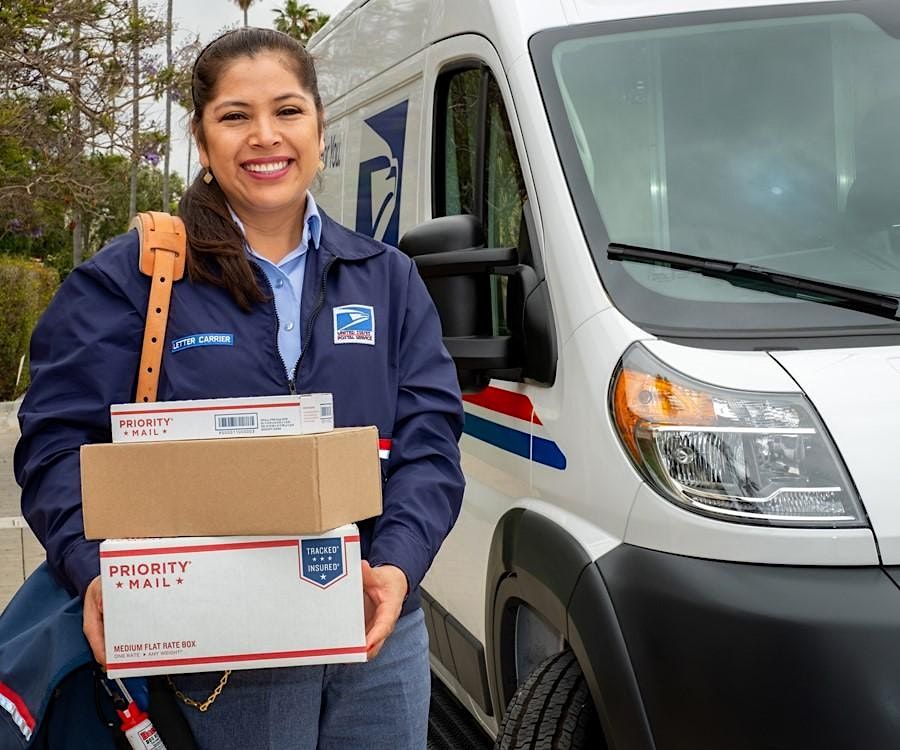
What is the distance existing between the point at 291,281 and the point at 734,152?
1347 mm

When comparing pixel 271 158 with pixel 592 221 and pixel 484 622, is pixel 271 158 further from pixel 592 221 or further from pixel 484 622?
pixel 484 622

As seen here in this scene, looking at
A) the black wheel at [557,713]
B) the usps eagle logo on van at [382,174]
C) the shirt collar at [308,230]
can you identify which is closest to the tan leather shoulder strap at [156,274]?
the shirt collar at [308,230]

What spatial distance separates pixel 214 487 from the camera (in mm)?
1949

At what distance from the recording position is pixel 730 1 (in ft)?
11.5

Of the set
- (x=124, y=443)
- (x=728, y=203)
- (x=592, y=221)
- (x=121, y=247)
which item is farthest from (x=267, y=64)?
(x=728, y=203)

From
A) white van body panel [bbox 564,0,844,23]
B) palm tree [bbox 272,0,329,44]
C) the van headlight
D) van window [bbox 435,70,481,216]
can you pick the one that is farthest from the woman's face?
palm tree [bbox 272,0,329,44]

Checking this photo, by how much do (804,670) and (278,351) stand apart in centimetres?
107

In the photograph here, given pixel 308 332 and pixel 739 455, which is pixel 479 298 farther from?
pixel 308 332

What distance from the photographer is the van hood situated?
98.6 inches

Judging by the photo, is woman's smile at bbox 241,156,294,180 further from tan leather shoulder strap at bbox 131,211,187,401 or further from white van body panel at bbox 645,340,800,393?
white van body panel at bbox 645,340,800,393

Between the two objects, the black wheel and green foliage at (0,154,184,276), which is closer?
the black wheel

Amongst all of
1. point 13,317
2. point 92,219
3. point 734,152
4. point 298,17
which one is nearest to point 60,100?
point 13,317

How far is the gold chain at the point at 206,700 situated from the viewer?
2166mm

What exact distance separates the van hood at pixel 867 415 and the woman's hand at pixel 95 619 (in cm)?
135
